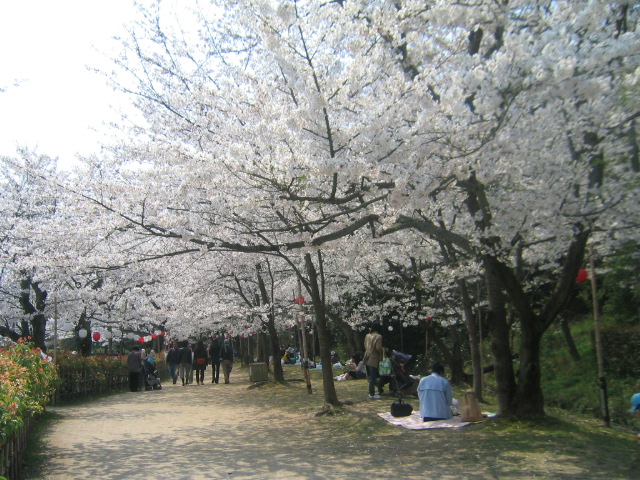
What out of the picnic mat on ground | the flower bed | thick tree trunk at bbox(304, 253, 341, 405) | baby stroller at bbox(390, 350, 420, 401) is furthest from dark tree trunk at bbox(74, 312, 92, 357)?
the picnic mat on ground

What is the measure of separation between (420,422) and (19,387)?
5918 mm

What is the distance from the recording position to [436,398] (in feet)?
31.7

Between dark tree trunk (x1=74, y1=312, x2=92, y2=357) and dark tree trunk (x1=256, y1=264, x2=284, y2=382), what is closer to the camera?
dark tree trunk (x1=256, y1=264, x2=284, y2=382)

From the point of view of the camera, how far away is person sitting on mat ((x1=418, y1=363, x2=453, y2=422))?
378 inches

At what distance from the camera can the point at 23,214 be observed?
22172 mm

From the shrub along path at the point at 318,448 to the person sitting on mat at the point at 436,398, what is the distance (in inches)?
27.2

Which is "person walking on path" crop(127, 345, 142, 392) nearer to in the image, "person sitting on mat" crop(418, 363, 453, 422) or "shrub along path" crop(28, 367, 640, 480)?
"shrub along path" crop(28, 367, 640, 480)

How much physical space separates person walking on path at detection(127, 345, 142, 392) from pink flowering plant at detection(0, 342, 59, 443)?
8.57 metres

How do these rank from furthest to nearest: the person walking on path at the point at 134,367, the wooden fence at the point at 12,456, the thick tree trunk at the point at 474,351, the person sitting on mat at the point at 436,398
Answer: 1. the person walking on path at the point at 134,367
2. the thick tree trunk at the point at 474,351
3. the person sitting on mat at the point at 436,398
4. the wooden fence at the point at 12,456

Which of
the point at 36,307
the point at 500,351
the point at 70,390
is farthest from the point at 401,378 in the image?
the point at 36,307

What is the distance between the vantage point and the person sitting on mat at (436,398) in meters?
9.60

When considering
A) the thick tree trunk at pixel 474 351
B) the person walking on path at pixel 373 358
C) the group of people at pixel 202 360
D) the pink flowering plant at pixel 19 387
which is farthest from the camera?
the group of people at pixel 202 360

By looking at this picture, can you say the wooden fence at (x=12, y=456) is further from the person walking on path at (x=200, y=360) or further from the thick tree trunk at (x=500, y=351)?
the person walking on path at (x=200, y=360)

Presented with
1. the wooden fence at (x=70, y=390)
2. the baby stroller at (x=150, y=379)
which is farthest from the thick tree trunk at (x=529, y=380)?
the baby stroller at (x=150, y=379)
